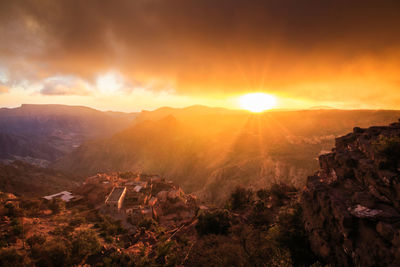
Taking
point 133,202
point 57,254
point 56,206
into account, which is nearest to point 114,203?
point 133,202

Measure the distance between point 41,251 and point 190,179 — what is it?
60029 millimetres

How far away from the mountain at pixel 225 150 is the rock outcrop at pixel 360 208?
34.3 metres

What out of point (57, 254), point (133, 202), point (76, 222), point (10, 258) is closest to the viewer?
point (10, 258)

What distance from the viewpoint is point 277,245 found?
1019cm

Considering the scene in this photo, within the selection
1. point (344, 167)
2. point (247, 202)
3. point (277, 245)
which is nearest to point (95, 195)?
point (247, 202)

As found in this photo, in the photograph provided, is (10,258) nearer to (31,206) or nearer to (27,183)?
(31,206)

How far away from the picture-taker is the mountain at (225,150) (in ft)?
165

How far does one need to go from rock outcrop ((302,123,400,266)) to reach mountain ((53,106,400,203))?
112 feet

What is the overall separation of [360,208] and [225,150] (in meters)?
66.3

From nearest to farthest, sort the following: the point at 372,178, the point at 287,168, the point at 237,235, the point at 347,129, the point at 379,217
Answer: the point at 379,217 → the point at 372,178 → the point at 237,235 → the point at 287,168 → the point at 347,129

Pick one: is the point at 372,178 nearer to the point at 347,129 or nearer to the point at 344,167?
the point at 344,167

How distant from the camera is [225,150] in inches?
2904

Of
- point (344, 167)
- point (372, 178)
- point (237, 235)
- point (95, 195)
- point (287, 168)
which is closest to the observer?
point (372, 178)

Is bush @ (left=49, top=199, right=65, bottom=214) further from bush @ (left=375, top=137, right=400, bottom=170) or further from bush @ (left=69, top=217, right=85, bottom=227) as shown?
bush @ (left=375, top=137, right=400, bottom=170)
